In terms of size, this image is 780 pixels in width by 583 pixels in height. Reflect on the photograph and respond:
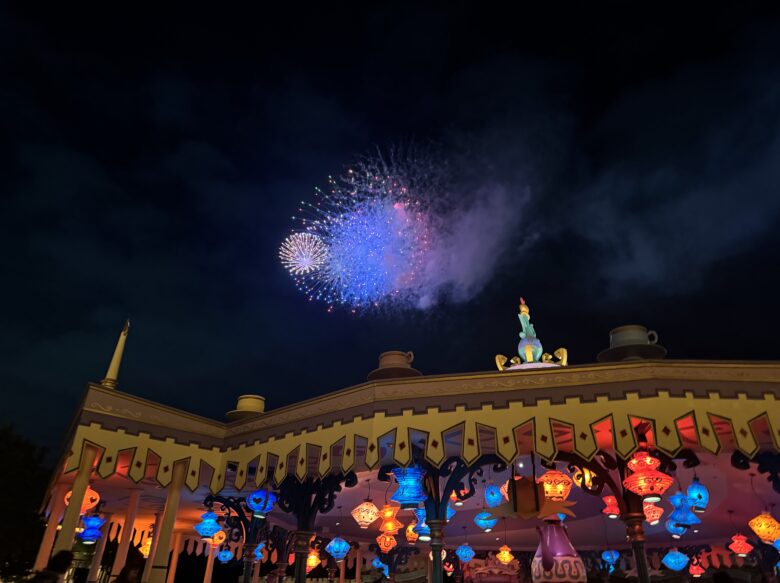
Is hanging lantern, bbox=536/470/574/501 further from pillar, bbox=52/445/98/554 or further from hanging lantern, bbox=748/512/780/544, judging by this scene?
pillar, bbox=52/445/98/554

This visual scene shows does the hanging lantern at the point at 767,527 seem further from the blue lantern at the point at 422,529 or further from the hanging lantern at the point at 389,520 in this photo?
the hanging lantern at the point at 389,520

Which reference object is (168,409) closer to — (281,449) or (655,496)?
(281,449)

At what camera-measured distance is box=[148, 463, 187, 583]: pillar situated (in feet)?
30.7

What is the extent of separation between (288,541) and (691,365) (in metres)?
14.0

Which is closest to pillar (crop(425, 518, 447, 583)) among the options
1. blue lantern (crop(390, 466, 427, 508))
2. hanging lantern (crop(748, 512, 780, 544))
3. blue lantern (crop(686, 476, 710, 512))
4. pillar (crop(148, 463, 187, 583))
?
blue lantern (crop(390, 466, 427, 508))

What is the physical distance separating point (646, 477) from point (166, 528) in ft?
28.4

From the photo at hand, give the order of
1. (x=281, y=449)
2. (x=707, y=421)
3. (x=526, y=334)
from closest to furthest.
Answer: (x=707, y=421), (x=281, y=449), (x=526, y=334)

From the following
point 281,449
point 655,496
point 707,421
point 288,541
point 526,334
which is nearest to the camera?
point 707,421

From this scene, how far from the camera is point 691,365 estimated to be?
7719mm

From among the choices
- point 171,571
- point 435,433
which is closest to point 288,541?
point 171,571

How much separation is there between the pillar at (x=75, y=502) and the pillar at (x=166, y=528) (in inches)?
59.9

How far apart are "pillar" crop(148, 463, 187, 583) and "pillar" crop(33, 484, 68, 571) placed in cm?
208

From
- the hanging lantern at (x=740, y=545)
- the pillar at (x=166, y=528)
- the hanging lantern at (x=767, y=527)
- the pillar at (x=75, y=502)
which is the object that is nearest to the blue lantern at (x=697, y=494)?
the hanging lantern at (x=767, y=527)

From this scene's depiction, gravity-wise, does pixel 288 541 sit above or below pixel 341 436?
below
